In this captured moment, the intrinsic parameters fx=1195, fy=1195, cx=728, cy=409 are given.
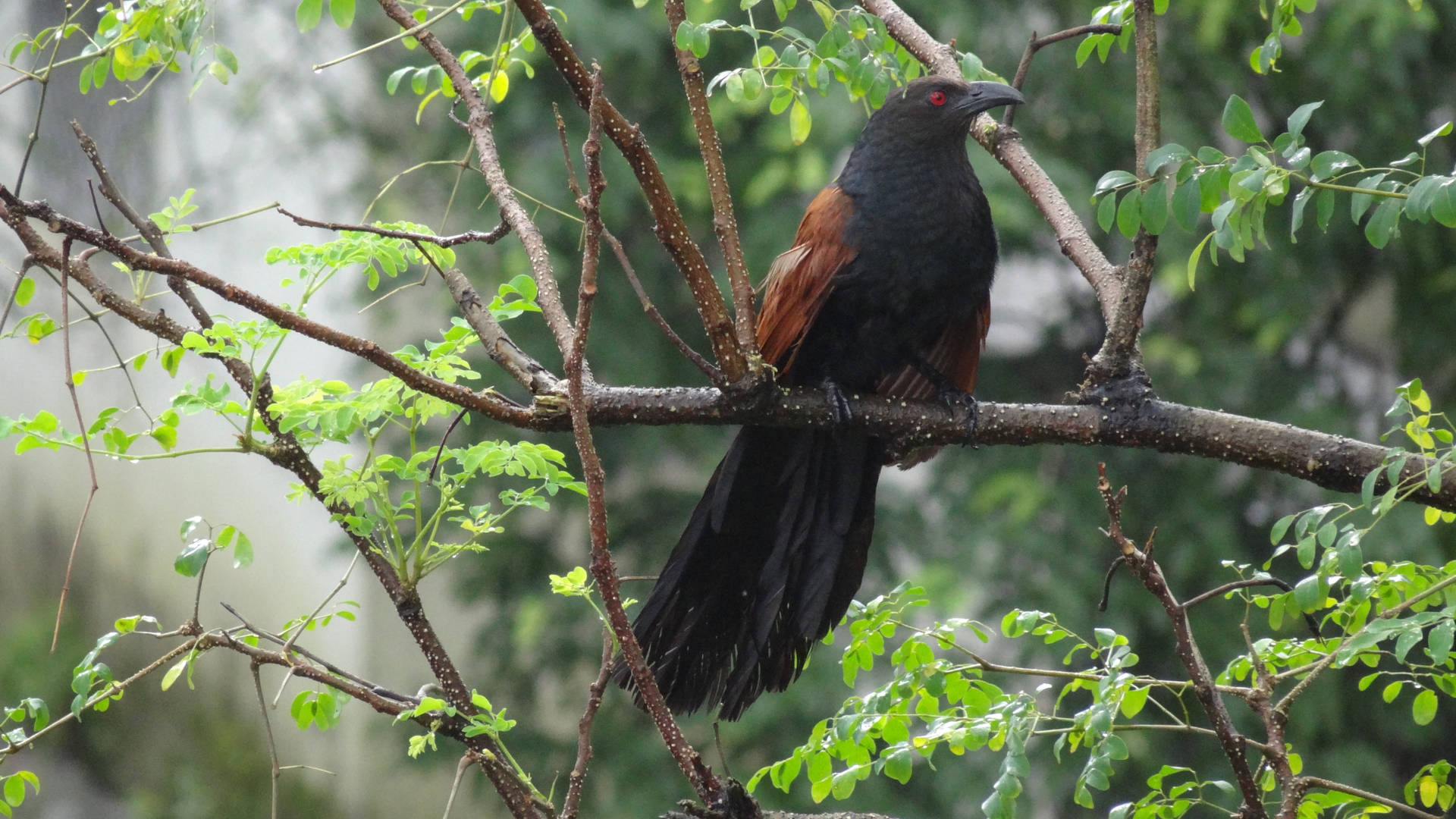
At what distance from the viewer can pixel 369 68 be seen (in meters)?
4.62

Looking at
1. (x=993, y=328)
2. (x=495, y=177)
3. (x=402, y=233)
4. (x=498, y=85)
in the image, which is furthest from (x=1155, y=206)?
(x=993, y=328)

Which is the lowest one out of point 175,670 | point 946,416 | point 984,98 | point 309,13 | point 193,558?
point 175,670

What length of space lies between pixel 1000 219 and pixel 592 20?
144 cm

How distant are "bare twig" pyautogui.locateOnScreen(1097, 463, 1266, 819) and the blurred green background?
265 cm

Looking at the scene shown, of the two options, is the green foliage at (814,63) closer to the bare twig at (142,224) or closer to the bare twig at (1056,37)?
the bare twig at (1056,37)

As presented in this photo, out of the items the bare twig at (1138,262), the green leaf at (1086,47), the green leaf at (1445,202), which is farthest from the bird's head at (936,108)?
the green leaf at (1445,202)

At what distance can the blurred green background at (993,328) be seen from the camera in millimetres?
3887

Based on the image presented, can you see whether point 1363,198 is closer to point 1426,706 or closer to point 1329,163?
point 1329,163

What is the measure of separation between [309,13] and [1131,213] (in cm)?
86

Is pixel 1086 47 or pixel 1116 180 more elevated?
pixel 1086 47

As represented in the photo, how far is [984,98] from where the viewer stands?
1953mm

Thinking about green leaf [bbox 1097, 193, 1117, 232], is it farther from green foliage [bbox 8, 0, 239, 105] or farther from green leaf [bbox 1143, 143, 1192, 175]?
green foliage [bbox 8, 0, 239, 105]

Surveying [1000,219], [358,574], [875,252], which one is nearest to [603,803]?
[358,574]

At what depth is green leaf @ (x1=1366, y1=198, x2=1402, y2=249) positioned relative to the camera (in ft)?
3.18
